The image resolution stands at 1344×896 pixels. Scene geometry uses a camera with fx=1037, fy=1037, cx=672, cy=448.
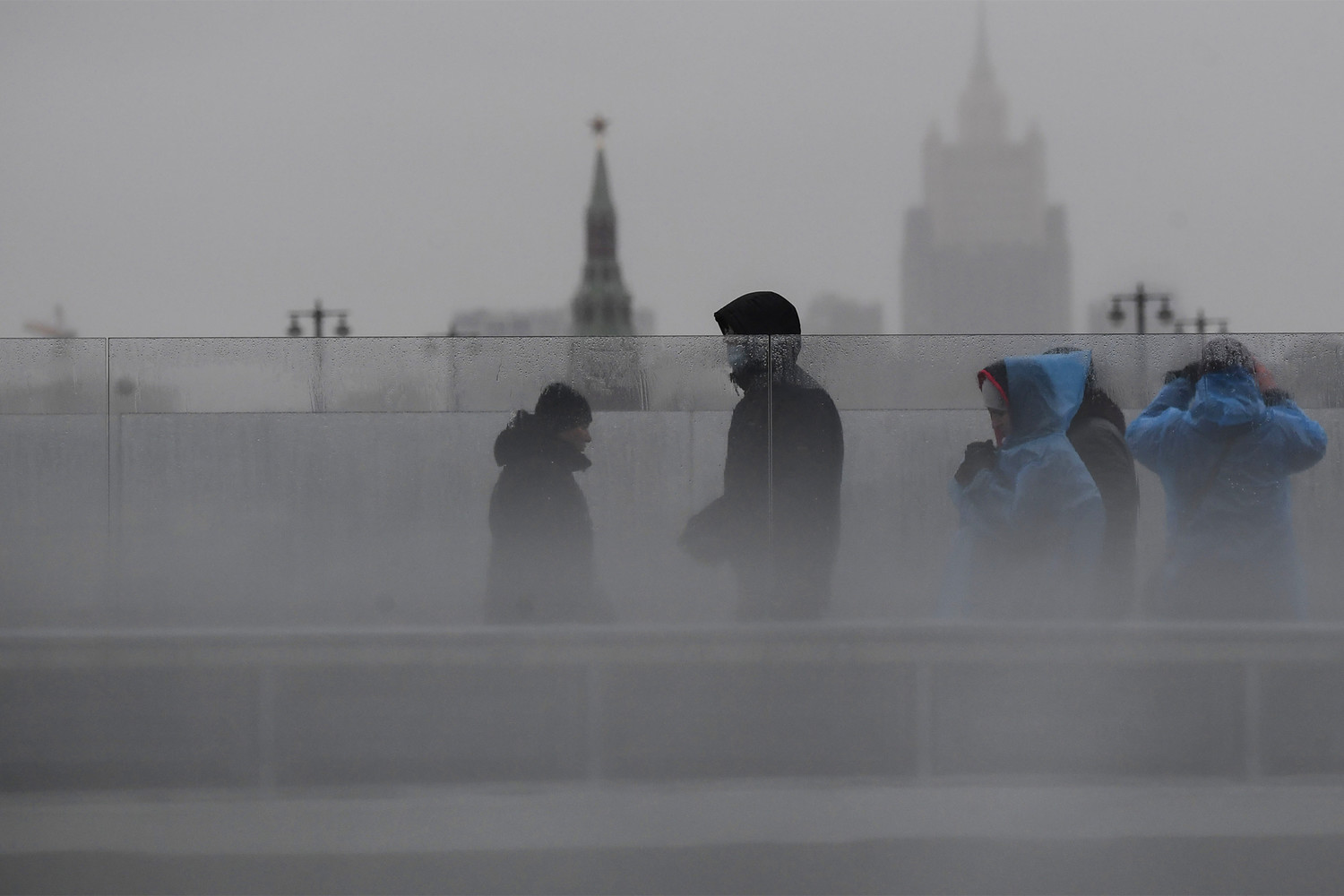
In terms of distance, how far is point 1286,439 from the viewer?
2.53m

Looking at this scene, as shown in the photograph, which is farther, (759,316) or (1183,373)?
(759,316)

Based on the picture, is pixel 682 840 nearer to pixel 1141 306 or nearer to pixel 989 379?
pixel 989 379

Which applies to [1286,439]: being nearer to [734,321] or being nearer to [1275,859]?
[1275,859]

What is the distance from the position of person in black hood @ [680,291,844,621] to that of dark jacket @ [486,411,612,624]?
26 cm

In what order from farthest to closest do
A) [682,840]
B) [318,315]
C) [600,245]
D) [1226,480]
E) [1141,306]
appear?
1. [1141,306]
2. [600,245]
3. [318,315]
4. [1226,480]
5. [682,840]

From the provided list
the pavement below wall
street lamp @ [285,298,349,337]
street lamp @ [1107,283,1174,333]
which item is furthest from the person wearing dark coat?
street lamp @ [285,298,349,337]

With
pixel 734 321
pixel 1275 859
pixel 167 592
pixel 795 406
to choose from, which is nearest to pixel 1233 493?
pixel 1275 859

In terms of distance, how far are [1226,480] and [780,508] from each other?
113 centimetres

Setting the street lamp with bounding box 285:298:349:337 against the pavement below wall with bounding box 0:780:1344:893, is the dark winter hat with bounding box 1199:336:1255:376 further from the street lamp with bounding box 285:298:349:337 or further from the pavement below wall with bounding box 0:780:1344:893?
the street lamp with bounding box 285:298:349:337

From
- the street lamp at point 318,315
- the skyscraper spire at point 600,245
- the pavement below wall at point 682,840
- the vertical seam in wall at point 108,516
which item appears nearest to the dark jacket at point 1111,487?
the pavement below wall at point 682,840

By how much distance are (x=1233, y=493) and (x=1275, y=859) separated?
883 millimetres

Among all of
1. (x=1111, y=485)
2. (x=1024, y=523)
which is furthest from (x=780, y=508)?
(x=1111, y=485)

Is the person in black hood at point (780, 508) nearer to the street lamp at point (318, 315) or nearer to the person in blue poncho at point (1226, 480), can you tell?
the person in blue poncho at point (1226, 480)

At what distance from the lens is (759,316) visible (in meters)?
2.61
